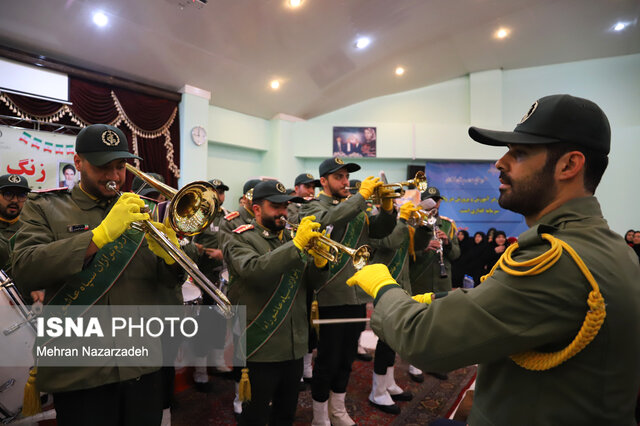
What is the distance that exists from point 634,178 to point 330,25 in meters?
10.4

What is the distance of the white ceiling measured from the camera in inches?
259

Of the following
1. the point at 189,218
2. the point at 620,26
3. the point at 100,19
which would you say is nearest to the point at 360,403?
the point at 189,218

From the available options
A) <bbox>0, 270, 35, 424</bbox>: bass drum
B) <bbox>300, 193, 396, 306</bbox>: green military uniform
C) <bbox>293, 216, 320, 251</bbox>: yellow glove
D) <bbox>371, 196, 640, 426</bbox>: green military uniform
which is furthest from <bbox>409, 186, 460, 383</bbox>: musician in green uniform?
<bbox>0, 270, 35, 424</bbox>: bass drum

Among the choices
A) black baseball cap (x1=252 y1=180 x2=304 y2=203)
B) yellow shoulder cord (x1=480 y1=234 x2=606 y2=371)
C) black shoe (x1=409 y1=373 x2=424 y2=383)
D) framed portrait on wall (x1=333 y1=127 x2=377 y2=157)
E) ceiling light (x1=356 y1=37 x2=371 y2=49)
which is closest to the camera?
yellow shoulder cord (x1=480 y1=234 x2=606 y2=371)

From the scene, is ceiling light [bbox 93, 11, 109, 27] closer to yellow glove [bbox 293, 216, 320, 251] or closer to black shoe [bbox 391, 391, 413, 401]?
yellow glove [bbox 293, 216, 320, 251]

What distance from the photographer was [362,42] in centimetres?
917

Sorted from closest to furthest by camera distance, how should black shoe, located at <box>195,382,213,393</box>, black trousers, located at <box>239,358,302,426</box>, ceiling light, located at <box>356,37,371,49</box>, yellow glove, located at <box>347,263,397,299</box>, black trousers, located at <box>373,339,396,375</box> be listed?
yellow glove, located at <box>347,263,397,299</box>
black trousers, located at <box>239,358,302,426</box>
black trousers, located at <box>373,339,396,375</box>
black shoe, located at <box>195,382,213,393</box>
ceiling light, located at <box>356,37,371,49</box>

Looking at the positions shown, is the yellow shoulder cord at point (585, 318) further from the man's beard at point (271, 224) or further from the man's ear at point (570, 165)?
the man's beard at point (271, 224)

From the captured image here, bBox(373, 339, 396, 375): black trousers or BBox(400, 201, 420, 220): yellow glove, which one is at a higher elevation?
BBox(400, 201, 420, 220): yellow glove

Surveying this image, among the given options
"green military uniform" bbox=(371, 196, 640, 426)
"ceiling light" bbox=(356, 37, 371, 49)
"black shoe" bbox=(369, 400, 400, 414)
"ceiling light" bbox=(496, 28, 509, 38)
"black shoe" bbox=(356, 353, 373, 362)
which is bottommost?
"black shoe" bbox=(356, 353, 373, 362)

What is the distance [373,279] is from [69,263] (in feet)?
4.89

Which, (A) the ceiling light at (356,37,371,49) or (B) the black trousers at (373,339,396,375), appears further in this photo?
(A) the ceiling light at (356,37,371,49)

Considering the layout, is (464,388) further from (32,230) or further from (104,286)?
(32,230)

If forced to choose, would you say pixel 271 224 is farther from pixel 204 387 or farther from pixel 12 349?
pixel 204 387
